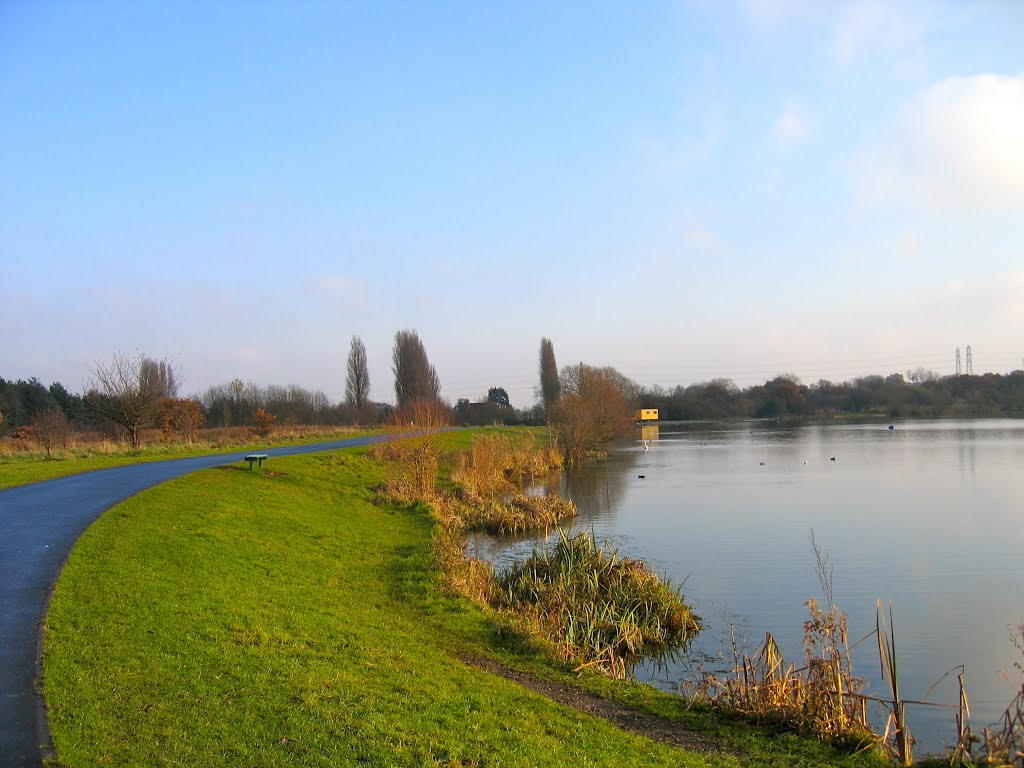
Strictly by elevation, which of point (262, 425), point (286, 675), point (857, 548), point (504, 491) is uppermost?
point (262, 425)

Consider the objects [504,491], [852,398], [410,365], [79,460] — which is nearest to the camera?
[79,460]

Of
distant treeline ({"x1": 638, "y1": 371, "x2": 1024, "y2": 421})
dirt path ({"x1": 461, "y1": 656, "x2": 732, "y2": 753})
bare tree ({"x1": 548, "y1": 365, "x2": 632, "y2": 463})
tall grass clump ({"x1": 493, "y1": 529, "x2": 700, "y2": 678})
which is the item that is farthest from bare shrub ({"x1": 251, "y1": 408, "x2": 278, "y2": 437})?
distant treeline ({"x1": 638, "y1": 371, "x2": 1024, "y2": 421})

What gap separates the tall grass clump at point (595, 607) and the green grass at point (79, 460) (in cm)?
1184

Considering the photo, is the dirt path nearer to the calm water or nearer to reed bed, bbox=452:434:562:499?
the calm water

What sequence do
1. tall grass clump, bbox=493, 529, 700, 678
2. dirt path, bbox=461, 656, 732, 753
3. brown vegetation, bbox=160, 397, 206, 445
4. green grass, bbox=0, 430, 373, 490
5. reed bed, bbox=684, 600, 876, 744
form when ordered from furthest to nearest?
1. brown vegetation, bbox=160, 397, 206, 445
2. green grass, bbox=0, 430, 373, 490
3. tall grass clump, bbox=493, 529, 700, 678
4. reed bed, bbox=684, 600, 876, 744
5. dirt path, bbox=461, 656, 732, 753

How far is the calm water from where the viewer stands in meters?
9.76

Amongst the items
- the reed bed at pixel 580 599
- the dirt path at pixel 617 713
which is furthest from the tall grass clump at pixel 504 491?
the dirt path at pixel 617 713

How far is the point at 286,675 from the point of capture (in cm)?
644

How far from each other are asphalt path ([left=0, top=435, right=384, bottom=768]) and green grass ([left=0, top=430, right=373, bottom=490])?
70cm

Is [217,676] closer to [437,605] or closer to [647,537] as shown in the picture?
[437,605]

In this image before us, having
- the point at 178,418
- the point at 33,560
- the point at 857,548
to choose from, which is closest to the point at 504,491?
the point at 857,548

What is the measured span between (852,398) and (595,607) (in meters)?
97.0

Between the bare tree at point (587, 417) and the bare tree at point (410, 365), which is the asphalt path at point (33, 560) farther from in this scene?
the bare tree at point (410, 365)

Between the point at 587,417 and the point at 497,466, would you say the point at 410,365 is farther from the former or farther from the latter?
the point at 497,466
